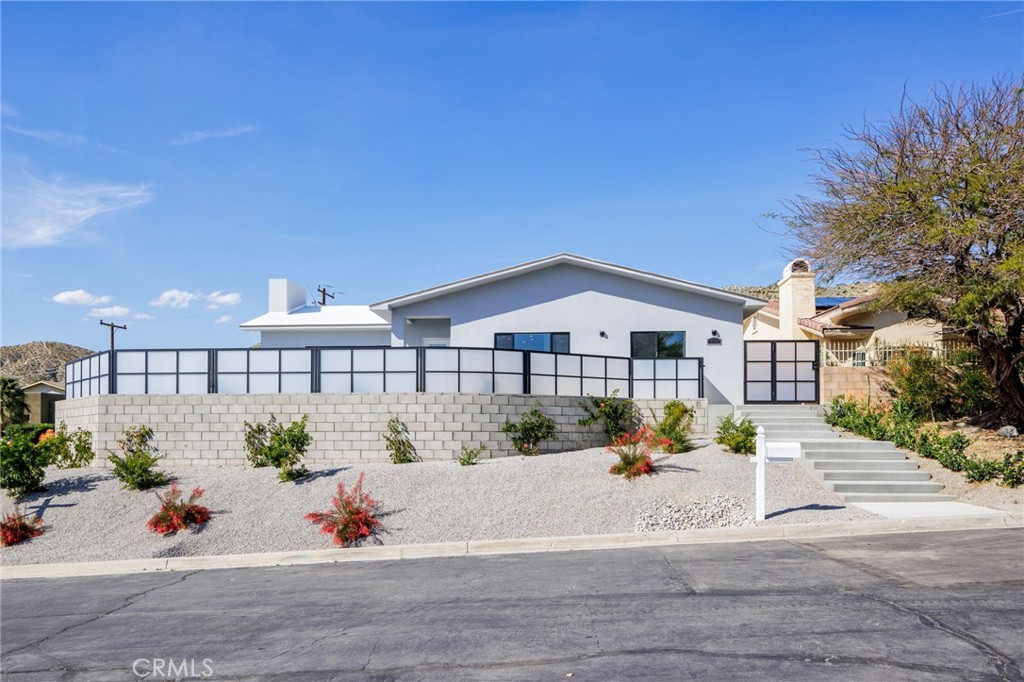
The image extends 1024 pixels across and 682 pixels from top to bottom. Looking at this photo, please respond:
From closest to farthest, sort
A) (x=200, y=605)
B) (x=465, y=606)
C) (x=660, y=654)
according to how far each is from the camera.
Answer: (x=660, y=654) → (x=465, y=606) → (x=200, y=605)

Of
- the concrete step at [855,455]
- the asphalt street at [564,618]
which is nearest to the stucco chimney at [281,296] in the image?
the asphalt street at [564,618]

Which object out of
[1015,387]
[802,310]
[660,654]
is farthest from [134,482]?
[802,310]

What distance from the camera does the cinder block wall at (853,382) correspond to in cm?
2153

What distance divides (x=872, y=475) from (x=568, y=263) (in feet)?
36.3

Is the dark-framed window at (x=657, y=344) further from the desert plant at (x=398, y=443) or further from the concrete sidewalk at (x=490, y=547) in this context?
the concrete sidewalk at (x=490, y=547)

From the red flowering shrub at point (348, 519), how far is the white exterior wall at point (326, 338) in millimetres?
15875

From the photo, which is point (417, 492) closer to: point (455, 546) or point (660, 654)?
point (455, 546)

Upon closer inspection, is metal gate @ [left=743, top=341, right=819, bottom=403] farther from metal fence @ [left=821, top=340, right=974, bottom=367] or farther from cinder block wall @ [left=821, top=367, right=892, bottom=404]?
cinder block wall @ [left=821, top=367, right=892, bottom=404]

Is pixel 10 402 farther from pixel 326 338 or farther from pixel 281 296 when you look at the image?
pixel 326 338

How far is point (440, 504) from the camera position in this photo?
1412 cm

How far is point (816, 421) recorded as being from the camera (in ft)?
67.8

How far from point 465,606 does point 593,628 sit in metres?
1.70

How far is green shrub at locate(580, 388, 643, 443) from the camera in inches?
778

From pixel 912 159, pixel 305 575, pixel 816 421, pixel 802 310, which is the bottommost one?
pixel 305 575
